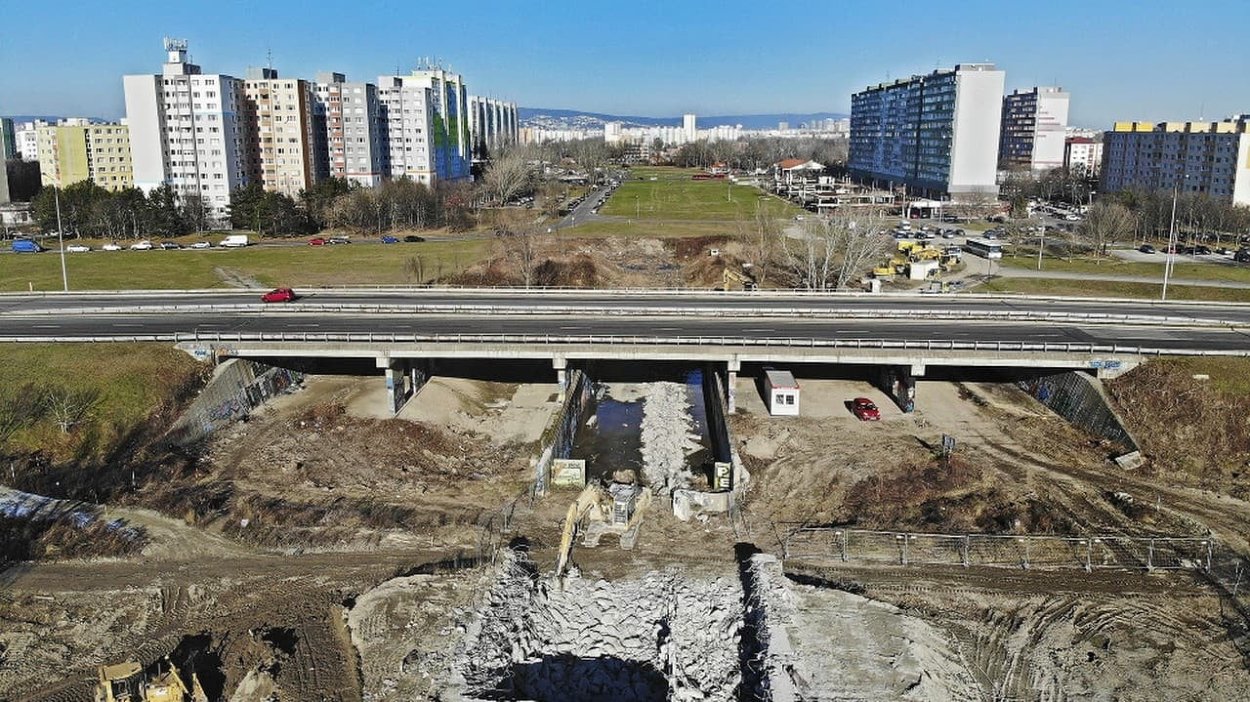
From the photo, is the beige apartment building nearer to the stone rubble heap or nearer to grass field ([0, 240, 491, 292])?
grass field ([0, 240, 491, 292])

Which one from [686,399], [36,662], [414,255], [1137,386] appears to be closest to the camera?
[36,662]

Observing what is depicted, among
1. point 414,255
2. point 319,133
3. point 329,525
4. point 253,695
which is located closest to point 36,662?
point 253,695

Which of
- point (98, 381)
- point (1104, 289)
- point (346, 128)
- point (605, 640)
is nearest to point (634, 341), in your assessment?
point (605, 640)

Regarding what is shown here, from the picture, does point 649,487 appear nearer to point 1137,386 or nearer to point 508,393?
point 508,393

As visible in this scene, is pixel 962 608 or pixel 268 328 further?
pixel 268 328

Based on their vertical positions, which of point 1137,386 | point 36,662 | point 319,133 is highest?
point 319,133

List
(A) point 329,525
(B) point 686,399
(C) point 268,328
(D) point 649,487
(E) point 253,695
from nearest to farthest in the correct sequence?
(E) point 253,695 → (A) point 329,525 → (D) point 649,487 → (C) point 268,328 → (B) point 686,399

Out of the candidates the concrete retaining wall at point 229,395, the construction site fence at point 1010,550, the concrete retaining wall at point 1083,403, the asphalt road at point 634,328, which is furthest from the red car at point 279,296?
the concrete retaining wall at point 1083,403

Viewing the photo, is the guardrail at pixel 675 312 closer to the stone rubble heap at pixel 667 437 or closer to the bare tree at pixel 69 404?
the stone rubble heap at pixel 667 437
